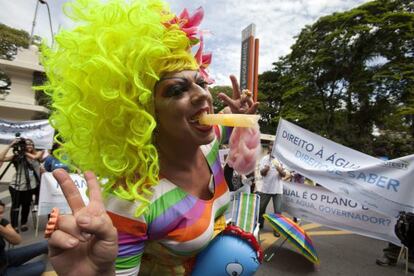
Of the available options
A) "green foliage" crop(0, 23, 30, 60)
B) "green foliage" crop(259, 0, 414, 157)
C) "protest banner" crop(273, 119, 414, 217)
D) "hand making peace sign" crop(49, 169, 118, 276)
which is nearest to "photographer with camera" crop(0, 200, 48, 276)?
"hand making peace sign" crop(49, 169, 118, 276)

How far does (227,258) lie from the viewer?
48.6 inches

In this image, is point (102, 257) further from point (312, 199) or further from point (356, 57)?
point (356, 57)

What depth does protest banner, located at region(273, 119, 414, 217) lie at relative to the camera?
324cm

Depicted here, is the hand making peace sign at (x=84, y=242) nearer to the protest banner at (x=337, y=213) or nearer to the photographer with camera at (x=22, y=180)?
the protest banner at (x=337, y=213)

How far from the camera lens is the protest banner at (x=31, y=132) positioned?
6918 millimetres

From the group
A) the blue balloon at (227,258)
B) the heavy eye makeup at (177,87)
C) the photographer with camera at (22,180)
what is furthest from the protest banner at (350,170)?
the photographer with camera at (22,180)

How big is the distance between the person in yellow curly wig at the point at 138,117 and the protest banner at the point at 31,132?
6474 mm

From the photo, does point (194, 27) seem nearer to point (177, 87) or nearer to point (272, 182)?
point (177, 87)

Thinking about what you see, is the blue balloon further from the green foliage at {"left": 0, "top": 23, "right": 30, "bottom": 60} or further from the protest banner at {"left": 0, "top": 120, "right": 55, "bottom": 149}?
the green foliage at {"left": 0, "top": 23, "right": 30, "bottom": 60}

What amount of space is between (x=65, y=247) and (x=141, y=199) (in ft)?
1.09

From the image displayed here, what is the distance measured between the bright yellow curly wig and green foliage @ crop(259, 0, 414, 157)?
16.8 metres

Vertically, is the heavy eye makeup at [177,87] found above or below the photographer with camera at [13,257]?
above

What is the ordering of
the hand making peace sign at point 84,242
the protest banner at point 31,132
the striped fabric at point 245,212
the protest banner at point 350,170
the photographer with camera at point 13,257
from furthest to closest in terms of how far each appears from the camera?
the protest banner at point 31,132 < the protest banner at point 350,170 < the photographer with camera at point 13,257 < the striped fabric at point 245,212 < the hand making peace sign at point 84,242

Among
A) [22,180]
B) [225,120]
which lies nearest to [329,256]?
[225,120]
